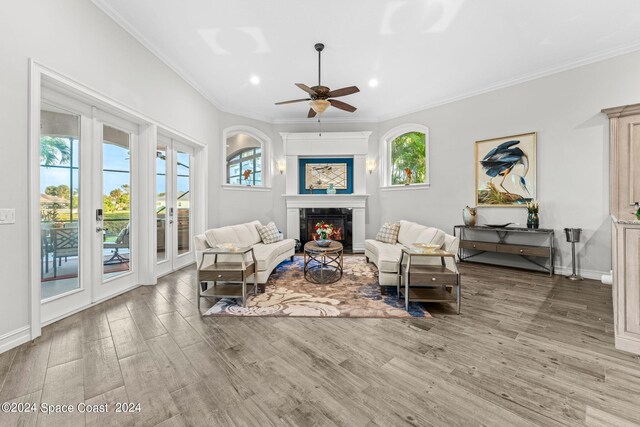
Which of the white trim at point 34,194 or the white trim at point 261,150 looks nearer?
the white trim at point 34,194

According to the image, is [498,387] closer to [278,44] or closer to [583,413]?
[583,413]

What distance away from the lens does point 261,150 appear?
621cm

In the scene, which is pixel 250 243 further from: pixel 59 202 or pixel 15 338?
pixel 15 338

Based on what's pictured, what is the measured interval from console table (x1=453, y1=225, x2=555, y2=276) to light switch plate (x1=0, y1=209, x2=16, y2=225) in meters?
5.72

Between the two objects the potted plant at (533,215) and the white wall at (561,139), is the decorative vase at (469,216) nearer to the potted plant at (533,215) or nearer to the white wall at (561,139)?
the white wall at (561,139)

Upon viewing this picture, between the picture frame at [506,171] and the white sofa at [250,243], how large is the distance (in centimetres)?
384

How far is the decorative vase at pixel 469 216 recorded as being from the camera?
4672 mm

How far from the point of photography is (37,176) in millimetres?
2139

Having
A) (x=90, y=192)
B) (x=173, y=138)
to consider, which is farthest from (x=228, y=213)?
(x=90, y=192)

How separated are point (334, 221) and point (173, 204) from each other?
11.2 ft

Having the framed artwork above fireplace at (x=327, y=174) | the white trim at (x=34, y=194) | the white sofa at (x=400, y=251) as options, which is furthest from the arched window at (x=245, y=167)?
the white trim at (x=34, y=194)

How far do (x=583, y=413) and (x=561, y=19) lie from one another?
13.2ft

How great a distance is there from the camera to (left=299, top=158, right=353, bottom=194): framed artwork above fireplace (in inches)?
247

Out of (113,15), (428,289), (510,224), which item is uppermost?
(113,15)
